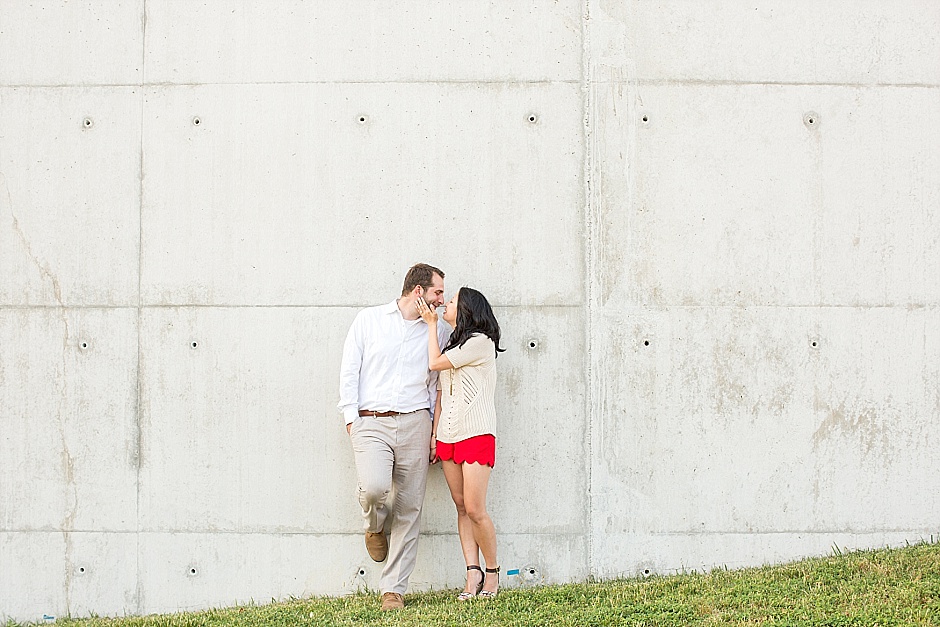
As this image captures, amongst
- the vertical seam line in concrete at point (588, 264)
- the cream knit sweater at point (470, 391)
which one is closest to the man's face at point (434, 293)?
the cream knit sweater at point (470, 391)

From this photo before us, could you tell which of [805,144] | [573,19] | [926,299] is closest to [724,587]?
[926,299]

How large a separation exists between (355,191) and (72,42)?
1886mm

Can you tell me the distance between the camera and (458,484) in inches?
204

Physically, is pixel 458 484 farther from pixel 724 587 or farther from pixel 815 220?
pixel 815 220

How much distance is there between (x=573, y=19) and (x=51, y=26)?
10.0 feet

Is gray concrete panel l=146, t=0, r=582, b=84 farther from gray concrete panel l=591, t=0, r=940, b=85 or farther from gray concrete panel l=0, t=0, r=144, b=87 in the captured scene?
gray concrete panel l=591, t=0, r=940, b=85

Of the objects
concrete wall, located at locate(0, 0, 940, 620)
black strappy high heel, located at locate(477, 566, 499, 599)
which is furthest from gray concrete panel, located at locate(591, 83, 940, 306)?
black strappy high heel, located at locate(477, 566, 499, 599)

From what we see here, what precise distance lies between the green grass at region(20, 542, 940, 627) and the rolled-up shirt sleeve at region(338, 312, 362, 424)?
1.02 metres

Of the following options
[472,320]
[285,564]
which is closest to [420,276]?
[472,320]

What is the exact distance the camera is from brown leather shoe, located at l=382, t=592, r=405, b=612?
4941 mm

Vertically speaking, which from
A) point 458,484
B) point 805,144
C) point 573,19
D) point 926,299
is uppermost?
point 573,19

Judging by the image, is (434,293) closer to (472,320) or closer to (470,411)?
(472,320)

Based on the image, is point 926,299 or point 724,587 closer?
point 724,587

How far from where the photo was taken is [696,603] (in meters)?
4.60
